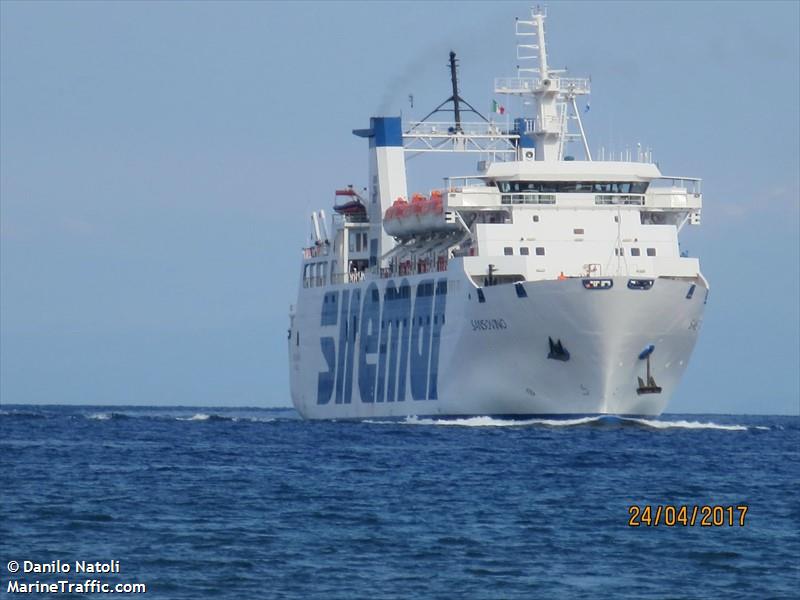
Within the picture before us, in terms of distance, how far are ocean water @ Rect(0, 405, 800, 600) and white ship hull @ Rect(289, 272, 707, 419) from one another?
6.37 ft

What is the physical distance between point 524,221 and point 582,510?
29654 mm

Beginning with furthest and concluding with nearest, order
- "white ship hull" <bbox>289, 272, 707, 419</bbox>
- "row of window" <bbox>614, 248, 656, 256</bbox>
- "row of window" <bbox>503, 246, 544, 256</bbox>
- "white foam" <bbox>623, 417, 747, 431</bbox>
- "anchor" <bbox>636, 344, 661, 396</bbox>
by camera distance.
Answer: "row of window" <bbox>503, 246, 544, 256</bbox> → "row of window" <bbox>614, 248, 656, 256</bbox> → "white foam" <bbox>623, 417, 747, 431</bbox> → "anchor" <bbox>636, 344, 661, 396</bbox> → "white ship hull" <bbox>289, 272, 707, 419</bbox>

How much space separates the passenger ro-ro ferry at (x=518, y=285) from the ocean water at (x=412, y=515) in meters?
2.78

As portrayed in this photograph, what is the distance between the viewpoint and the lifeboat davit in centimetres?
7044

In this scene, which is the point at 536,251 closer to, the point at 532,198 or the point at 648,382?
the point at 532,198

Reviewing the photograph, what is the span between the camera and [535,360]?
207 feet

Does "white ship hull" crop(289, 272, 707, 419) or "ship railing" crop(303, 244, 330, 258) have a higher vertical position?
"ship railing" crop(303, 244, 330, 258)

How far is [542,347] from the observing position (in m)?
62.5

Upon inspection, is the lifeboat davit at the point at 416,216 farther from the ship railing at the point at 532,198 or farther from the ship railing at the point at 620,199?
the ship railing at the point at 620,199

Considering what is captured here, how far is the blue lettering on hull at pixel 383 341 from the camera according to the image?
7012cm

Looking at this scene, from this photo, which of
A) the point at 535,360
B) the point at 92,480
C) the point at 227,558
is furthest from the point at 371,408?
the point at 227,558

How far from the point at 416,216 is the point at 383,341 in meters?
5.66

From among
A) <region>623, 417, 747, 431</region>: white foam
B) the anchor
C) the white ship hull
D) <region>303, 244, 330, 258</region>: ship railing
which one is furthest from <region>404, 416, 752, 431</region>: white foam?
<region>303, 244, 330, 258</region>: ship railing

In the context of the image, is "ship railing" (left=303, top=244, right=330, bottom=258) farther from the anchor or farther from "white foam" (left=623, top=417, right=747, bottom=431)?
the anchor
